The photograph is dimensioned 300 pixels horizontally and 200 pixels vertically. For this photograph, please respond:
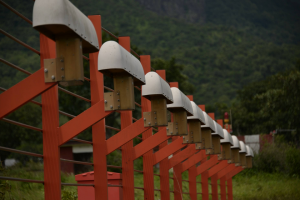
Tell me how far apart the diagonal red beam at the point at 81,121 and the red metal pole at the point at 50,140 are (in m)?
0.11

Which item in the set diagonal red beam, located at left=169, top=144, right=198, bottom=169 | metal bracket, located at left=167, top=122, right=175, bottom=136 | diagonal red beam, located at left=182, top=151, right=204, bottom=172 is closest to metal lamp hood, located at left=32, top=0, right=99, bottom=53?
metal bracket, located at left=167, top=122, right=175, bottom=136

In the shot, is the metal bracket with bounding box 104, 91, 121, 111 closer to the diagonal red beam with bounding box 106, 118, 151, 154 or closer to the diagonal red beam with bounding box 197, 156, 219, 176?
the diagonal red beam with bounding box 106, 118, 151, 154

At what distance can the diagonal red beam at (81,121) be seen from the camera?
4125 millimetres

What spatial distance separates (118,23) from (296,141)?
237 feet

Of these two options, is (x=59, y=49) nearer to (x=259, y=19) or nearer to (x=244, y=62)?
(x=244, y=62)

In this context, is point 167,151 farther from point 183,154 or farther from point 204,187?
point 204,187

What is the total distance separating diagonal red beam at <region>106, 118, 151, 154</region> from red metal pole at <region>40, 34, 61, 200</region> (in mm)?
1196

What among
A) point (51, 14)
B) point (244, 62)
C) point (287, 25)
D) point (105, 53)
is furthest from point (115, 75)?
point (287, 25)

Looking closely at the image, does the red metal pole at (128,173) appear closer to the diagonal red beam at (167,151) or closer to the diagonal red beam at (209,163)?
the diagonal red beam at (167,151)

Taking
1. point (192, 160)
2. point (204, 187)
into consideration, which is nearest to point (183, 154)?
point (192, 160)

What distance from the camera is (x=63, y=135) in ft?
13.8

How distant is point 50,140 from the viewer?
14.0ft

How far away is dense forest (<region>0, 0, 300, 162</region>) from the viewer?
4497cm

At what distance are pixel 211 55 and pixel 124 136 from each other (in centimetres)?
9122
